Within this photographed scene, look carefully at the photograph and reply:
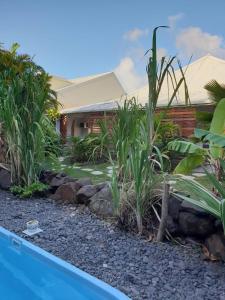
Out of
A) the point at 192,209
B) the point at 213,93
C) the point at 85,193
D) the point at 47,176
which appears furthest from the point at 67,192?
the point at 213,93

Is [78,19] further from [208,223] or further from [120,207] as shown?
[208,223]

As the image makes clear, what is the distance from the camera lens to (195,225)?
362cm

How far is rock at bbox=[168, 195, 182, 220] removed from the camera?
152 inches

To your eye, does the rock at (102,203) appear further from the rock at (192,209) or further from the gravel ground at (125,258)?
the rock at (192,209)

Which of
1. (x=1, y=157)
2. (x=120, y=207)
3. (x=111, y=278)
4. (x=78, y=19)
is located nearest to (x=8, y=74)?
(x=1, y=157)

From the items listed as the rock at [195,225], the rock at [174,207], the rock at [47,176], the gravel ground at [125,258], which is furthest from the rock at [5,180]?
the rock at [195,225]

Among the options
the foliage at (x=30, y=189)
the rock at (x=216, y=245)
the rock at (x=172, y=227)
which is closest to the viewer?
the rock at (x=216, y=245)

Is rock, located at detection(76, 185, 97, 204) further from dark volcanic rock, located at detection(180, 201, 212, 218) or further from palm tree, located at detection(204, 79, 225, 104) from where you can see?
palm tree, located at detection(204, 79, 225, 104)

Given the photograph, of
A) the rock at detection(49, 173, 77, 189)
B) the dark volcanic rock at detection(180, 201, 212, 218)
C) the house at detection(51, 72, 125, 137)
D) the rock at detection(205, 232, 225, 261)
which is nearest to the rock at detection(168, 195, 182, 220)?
the dark volcanic rock at detection(180, 201, 212, 218)

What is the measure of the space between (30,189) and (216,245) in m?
3.68

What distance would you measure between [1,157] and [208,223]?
4.69 meters

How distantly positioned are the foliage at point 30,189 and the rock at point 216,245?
3401 millimetres

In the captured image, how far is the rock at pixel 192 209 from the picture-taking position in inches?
142

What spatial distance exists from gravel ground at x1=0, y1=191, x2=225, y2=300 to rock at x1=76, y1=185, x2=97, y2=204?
317mm
